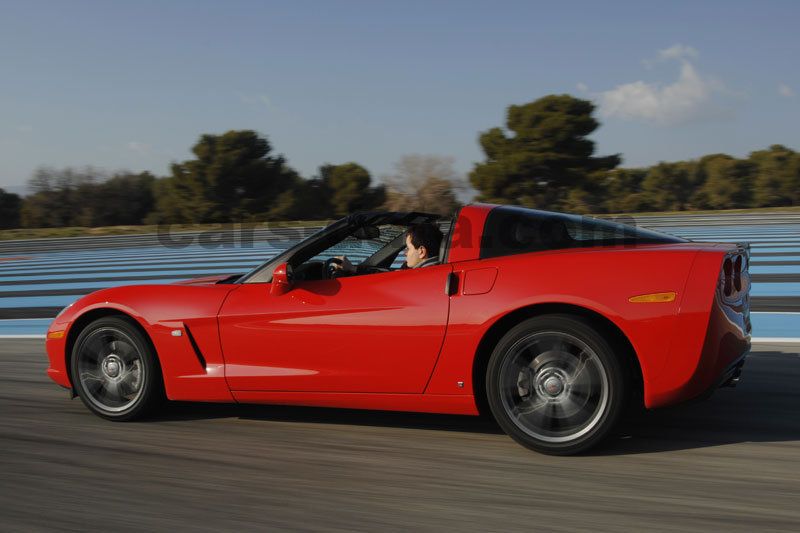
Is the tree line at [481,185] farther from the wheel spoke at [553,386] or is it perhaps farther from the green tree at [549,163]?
the wheel spoke at [553,386]

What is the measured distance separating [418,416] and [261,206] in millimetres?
43721

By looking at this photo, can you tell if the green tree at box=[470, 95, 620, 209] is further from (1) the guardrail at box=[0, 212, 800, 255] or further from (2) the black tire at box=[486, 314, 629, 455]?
(2) the black tire at box=[486, 314, 629, 455]

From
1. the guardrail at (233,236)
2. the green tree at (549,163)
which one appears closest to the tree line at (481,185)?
the green tree at (549,163)

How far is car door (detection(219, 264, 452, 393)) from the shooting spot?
4.00 m

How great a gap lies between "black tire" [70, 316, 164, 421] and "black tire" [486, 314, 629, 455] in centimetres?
209

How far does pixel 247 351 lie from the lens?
14.4ft

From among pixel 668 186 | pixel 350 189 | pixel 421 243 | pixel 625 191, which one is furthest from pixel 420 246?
pixel 668 186

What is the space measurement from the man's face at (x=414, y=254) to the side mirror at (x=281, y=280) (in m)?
0.71

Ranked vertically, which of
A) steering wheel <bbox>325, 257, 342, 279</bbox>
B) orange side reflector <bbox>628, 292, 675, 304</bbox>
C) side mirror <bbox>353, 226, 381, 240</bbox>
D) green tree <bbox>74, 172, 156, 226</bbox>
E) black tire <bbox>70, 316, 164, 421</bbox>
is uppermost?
green tree <bbox>74, 172, 156, 226</bbox>

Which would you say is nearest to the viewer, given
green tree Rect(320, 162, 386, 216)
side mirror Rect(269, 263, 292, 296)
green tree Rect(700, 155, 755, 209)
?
side mirror Rect(269, 263, 292, 296)

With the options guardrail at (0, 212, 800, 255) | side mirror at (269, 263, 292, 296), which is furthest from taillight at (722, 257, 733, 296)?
guardrail at (0, 212, 800, 255)

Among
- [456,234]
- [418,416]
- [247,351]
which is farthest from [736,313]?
[247,351]

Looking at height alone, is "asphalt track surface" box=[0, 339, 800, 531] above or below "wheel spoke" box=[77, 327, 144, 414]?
below

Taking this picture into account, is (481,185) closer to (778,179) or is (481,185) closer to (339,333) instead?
(778,179)
